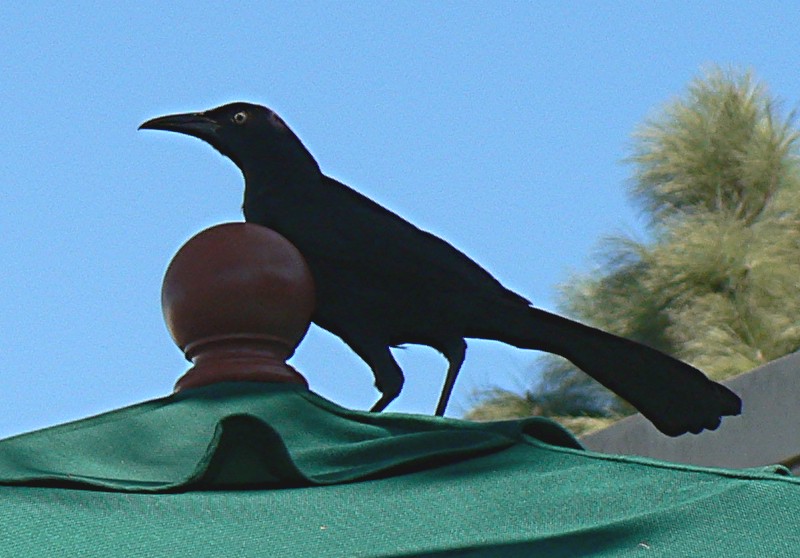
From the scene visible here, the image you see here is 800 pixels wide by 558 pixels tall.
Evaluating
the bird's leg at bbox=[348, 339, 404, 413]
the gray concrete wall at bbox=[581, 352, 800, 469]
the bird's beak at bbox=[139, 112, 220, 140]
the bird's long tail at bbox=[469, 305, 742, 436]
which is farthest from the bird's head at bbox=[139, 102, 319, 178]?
the gray concrete wall at bbox=[581, 352, 800, 469]

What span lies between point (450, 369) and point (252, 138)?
420 mm

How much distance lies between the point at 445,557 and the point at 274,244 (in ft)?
1.82

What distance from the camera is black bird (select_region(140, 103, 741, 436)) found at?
5.75 ft

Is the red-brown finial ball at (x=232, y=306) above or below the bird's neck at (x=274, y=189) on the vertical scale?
below

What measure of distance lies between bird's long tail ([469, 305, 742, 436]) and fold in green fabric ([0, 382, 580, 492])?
446 mm

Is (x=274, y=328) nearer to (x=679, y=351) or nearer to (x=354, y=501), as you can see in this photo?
(x=354, y=501)

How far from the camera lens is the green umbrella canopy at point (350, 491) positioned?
1.05 meters

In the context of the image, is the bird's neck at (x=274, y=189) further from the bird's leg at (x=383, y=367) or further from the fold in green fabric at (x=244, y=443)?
the fold in green fabric at (x=244, y=443)

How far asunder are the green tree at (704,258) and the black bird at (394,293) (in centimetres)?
590

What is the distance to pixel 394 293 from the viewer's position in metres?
1.86

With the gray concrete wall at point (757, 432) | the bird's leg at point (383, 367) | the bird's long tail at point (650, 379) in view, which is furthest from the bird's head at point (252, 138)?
the gray concrete wall at point (757, 432)

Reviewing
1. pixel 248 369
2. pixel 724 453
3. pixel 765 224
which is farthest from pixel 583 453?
pixel 765 224

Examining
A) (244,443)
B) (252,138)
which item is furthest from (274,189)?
(244,443)

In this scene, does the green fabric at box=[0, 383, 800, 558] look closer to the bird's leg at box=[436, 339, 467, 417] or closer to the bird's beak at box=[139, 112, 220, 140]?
the bird's leg at box=[436, 339, 467, 417]
